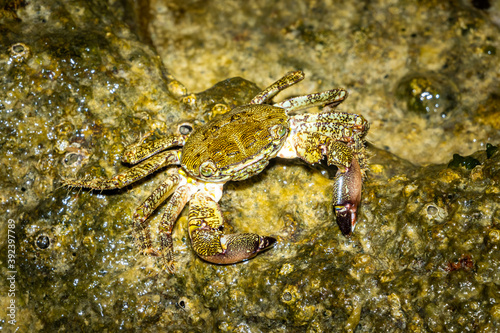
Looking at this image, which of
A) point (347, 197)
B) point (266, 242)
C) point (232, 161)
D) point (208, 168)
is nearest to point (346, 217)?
point (347, 197)

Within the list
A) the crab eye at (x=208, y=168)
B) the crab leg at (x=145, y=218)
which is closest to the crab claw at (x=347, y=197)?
the crab eye at (x=208, y=168)

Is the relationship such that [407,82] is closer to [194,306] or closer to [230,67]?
[230,67]

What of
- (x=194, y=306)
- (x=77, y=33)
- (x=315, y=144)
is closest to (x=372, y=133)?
(x=315, y=144)

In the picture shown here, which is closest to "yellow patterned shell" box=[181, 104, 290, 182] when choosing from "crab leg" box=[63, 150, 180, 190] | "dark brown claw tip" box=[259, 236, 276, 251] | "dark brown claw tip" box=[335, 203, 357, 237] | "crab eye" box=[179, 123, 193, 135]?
"crab leg" box=[63, 150, 180, 190]

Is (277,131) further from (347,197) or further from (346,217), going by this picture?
(346,217)

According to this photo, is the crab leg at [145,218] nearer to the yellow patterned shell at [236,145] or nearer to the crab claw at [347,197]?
the yellow patterned shell at [236,145]

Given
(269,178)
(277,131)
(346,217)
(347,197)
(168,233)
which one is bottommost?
(168,233)

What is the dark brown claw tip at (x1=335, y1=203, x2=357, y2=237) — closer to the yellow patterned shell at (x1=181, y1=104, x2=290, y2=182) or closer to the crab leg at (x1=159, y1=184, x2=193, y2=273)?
the yellow patterned shell at (x1=181, y1=104, x2=290, y2=182)

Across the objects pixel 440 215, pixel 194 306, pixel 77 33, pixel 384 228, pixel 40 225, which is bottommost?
pixel 194 306
